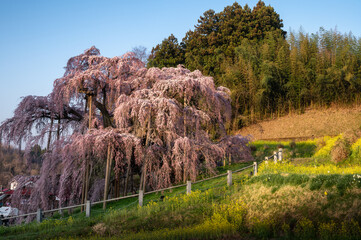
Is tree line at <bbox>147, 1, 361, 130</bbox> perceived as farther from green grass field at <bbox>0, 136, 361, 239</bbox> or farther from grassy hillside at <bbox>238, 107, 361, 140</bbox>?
green grass field at <bbox>0, 136, 361, 239</bbox>

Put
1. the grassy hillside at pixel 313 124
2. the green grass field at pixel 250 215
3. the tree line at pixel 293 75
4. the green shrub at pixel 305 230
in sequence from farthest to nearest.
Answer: the tree line at pixel 293 75
the grassy hillside at pixel 313 124
the green grass field at pixel 250 215
the green shrub at pixel 305 230

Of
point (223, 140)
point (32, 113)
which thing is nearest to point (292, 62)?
point (223, 140)

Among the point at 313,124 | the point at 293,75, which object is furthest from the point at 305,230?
the point at 293,75

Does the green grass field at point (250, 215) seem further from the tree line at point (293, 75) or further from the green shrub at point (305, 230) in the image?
the tree line at point (293, 75)

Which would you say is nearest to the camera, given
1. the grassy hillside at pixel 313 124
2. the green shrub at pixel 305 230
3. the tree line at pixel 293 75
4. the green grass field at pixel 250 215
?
the green shrub at pixel 305 230

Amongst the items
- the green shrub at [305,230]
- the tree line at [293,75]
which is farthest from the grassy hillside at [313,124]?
the green shrub at [305,230]

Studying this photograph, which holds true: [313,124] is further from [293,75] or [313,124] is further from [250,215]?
[250,215]

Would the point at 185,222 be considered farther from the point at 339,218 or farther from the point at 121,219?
the point at 339,218

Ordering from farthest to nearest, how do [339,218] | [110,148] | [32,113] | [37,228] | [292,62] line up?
[292,62], [32,113], [110,148], [37,228], [339,218]

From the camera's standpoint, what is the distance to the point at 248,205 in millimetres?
10500

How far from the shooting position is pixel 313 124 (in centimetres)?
2995

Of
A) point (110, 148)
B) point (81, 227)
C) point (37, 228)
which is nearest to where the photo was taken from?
point (81, 227)

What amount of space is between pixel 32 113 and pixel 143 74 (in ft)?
20.4

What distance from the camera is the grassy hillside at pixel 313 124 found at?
2836cm
